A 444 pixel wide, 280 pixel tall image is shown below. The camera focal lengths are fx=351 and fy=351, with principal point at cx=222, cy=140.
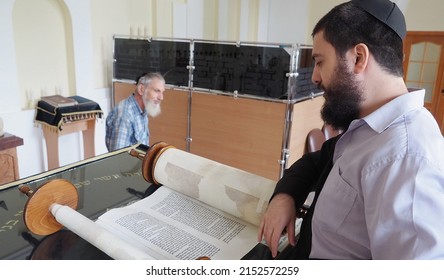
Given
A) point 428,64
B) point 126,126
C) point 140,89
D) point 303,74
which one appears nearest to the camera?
point 126,126

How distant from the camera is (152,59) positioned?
335 cm

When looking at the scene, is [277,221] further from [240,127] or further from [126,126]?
[240,127]

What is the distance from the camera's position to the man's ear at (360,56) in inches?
29.9

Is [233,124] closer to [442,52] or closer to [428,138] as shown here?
[428,138]

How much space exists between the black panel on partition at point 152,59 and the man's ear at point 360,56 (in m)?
2.49

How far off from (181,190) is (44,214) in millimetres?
388

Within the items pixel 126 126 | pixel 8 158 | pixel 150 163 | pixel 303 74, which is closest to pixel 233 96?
pixel 303 74

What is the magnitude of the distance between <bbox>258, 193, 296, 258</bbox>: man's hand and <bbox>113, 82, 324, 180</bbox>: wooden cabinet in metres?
1.86

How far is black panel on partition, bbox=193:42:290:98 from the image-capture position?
106 inches

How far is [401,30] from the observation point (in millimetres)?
795

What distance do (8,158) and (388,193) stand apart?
2413 mm

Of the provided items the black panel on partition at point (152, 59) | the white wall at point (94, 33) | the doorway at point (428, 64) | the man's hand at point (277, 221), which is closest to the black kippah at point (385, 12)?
the man's hand at point (277, 221)

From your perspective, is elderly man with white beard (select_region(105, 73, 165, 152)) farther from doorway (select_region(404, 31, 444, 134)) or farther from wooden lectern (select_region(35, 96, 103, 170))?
doorway (select_region(404, 31, 444, 134))

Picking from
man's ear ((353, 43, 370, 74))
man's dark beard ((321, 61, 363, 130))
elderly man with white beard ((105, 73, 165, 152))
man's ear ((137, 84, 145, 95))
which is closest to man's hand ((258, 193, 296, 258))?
man's dark beard ((321, 61, 363, 130))
